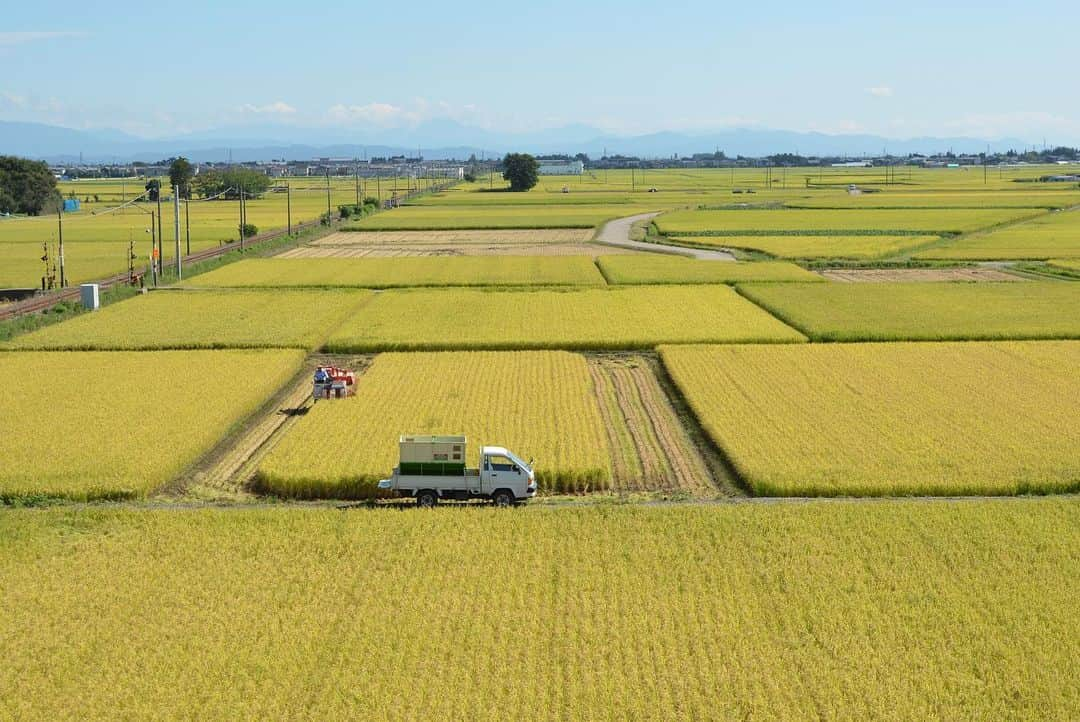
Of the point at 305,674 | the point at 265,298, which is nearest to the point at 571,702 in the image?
the point at 305,674

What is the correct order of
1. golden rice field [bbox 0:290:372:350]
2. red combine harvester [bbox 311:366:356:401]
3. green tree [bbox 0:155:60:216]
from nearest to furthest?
red combine harvester [bbox 311:366:356:401]
golden rice field [bbox 0:290:372:350]
green tree [bbox 0:155:60:216]

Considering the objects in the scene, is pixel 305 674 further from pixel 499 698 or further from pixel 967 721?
pixel 967 721

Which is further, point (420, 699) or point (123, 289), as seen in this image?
point (123, 289)

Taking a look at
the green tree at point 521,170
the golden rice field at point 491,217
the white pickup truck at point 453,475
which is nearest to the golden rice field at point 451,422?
the white pickup truck at point 453,475

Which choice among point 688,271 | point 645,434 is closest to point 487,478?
point 645,434

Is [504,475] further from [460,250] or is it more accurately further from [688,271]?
[460,250]

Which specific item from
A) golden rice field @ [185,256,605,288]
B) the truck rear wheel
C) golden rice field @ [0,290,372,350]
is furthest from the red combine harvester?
golden rice field @ [185,256,605,288]

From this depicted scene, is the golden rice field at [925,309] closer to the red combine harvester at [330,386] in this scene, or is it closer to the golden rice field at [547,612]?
the red combine harvester at [330,386]

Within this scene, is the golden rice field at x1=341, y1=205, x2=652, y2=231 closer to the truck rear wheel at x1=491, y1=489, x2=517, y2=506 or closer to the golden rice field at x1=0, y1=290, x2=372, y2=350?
the golden rice field at x1=0, y1=290, x2=372, y2=350
